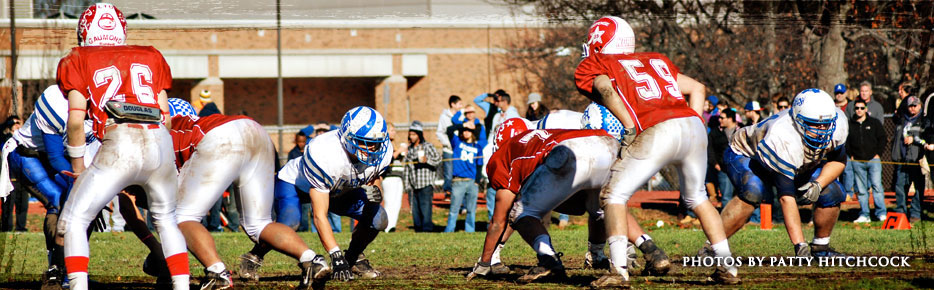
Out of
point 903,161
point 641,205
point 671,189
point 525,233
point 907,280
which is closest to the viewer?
point 907,280

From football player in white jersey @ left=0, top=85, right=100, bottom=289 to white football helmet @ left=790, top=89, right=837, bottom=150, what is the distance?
537cm

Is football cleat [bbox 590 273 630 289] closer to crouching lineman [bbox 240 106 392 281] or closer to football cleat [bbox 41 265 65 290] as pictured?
crouching lineman [bbox 240 106 392 281]

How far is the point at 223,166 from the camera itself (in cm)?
682

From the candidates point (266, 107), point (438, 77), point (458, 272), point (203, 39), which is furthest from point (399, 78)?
point (458, 272)

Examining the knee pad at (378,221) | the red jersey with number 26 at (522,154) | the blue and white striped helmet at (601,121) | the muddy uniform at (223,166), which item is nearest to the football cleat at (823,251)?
the blue and white striped helmet at (601,121)

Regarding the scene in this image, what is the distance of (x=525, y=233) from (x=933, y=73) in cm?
1039

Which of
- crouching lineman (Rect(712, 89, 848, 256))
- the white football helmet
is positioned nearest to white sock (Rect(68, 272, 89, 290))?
crouching lineman (Rect(712, 89, 848, 256))

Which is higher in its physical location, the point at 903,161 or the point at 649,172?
the point at 649,172

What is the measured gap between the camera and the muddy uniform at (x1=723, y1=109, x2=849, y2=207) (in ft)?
27.3

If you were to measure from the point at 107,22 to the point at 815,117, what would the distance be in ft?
17.1

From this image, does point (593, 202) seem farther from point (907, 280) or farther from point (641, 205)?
point (641, 205)

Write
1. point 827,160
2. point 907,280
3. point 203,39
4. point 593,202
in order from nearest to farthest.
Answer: point 907,280, point 593,202, point 827,160, point 203,39

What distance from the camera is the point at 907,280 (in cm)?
671

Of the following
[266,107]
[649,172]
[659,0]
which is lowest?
[266,107]
